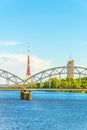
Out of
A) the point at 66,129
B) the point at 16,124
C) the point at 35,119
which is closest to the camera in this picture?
the point at 66,129

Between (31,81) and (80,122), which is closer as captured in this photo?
(80,122)

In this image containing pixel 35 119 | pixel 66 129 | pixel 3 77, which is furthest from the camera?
pixel 3 77

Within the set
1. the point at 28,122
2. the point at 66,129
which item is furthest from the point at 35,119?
the point at 66,129

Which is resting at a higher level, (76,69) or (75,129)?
(76,69)

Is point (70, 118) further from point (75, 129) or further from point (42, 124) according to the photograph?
point (75, 129)

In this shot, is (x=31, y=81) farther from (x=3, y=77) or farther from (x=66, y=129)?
(x=66, y=129)

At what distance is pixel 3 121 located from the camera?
83.9 meters

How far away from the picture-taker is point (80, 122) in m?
84.8

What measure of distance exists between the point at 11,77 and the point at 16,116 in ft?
280

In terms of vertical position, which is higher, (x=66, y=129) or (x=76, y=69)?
(x=76, y=69)

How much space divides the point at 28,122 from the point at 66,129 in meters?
11.2

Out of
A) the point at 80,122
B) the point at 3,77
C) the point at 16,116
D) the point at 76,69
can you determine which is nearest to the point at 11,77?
the point at 3,77

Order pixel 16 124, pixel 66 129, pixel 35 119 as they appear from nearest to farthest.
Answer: pixel 66 129
pixel 16 124
pixel 35 119

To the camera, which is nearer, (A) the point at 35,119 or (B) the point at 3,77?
(A) the point at 35,119
